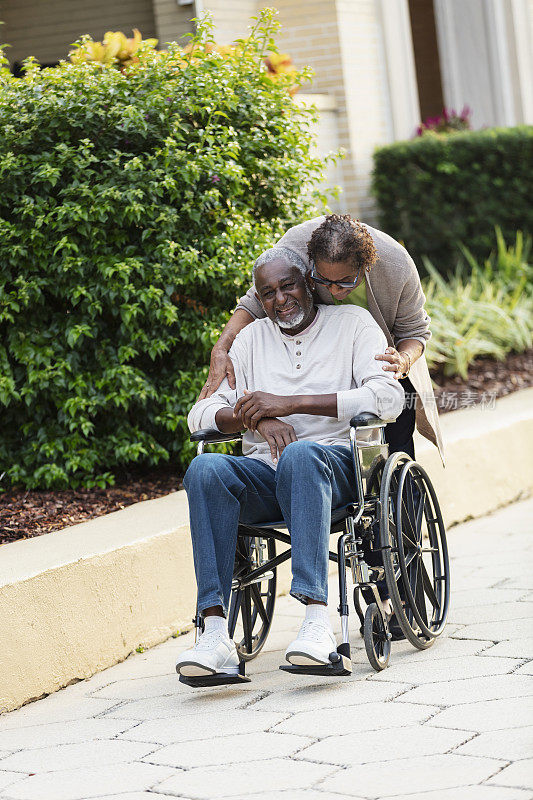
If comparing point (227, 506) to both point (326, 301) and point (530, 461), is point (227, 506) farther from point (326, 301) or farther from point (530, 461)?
point (530, 461)

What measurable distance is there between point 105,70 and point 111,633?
2754 millimetres

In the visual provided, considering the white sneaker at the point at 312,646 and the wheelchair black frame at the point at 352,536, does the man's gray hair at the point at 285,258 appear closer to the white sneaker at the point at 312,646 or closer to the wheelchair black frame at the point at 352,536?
the wheelchair black frame at the point at 352,536

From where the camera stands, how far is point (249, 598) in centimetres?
400

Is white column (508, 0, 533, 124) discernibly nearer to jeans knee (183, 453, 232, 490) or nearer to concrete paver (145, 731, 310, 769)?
jeans knee (183, 453, 232, 490)

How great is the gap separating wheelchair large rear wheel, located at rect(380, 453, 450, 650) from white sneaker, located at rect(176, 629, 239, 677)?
0.55m

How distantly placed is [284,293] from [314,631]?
114 centimetres

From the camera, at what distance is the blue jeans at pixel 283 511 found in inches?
137

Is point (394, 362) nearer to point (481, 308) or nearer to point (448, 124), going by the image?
point (481, 308)

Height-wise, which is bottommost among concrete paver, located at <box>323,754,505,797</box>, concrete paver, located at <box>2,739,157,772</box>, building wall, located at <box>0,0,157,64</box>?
concrete paver, located at <box>2,739,157,772</box>

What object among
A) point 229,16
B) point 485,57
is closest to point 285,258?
point 229,16

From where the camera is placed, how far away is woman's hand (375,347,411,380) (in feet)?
12.3

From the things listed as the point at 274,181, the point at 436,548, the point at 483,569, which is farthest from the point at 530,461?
the point at 436,548

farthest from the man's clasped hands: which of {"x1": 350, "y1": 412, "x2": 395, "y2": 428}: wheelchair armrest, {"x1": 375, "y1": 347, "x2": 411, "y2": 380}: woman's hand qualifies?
{"x1": 375, "y1": 347, "x2": 411, "y2": 380}: woman's hand

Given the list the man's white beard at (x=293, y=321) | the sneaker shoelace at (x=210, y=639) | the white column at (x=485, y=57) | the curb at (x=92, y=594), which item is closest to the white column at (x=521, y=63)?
the white column at (x=485, y=57)
